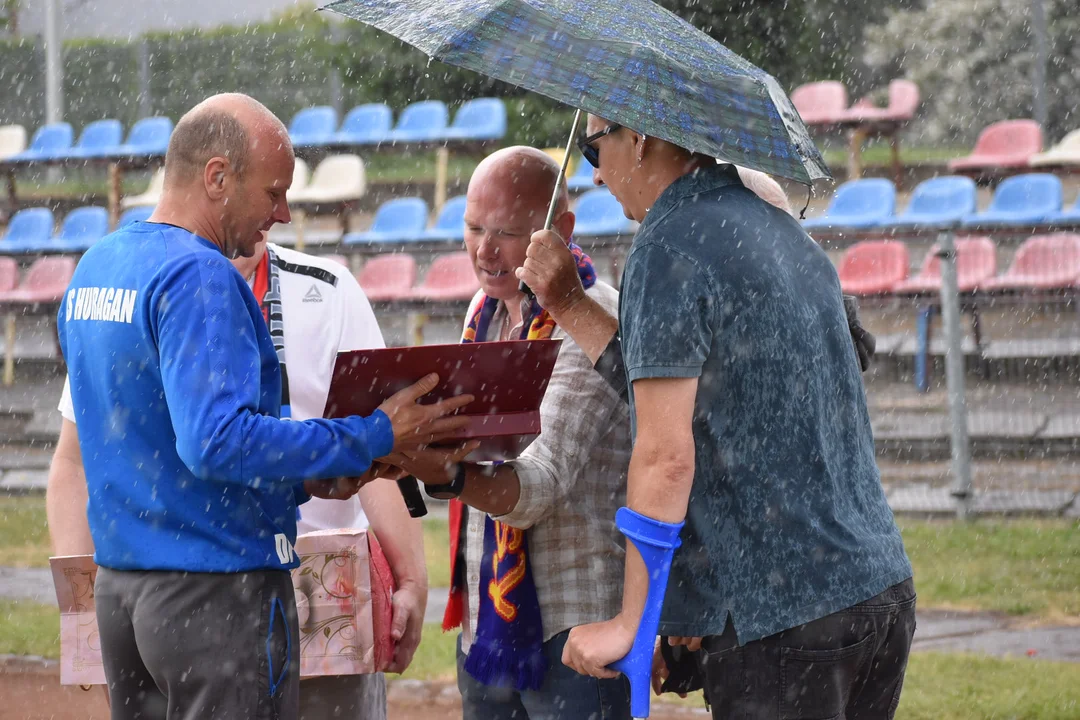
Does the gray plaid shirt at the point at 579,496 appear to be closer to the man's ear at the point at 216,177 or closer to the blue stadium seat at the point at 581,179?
the man's ear at the point at 216,177

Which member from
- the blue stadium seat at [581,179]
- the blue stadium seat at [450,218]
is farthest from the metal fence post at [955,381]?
the blue stadium seat at [450,218]

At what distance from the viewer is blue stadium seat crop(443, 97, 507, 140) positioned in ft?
46.9

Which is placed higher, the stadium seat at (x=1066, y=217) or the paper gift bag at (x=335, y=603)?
the stadium seat at (x=1066, y=217)

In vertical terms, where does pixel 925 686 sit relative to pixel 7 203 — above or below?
below

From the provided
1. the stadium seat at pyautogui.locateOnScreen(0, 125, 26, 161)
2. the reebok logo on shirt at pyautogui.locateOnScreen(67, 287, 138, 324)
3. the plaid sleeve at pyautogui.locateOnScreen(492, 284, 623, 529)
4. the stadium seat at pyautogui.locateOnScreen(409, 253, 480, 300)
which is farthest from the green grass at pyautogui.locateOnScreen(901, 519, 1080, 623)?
the stadium seat at pyautogui.locateOnScreen(0, 125, 26, 161)

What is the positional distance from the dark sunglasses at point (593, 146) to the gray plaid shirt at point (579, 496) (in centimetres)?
→ 43

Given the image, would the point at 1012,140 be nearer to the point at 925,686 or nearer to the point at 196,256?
the point at 925,686

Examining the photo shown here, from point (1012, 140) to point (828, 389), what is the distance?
12474mm

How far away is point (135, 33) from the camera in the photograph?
23875mm

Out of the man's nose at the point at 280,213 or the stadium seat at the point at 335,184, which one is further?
the stadium seat at the point at 335,184

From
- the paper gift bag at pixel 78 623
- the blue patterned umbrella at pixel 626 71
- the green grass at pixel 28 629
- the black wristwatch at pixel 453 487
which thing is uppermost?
the blue patterned umbrella at pixel 626 71

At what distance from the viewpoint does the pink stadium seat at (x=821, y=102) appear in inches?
561

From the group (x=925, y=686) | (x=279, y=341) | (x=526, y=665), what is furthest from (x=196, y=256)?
(x=925, y=686)

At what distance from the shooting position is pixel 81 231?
49.9 ft
